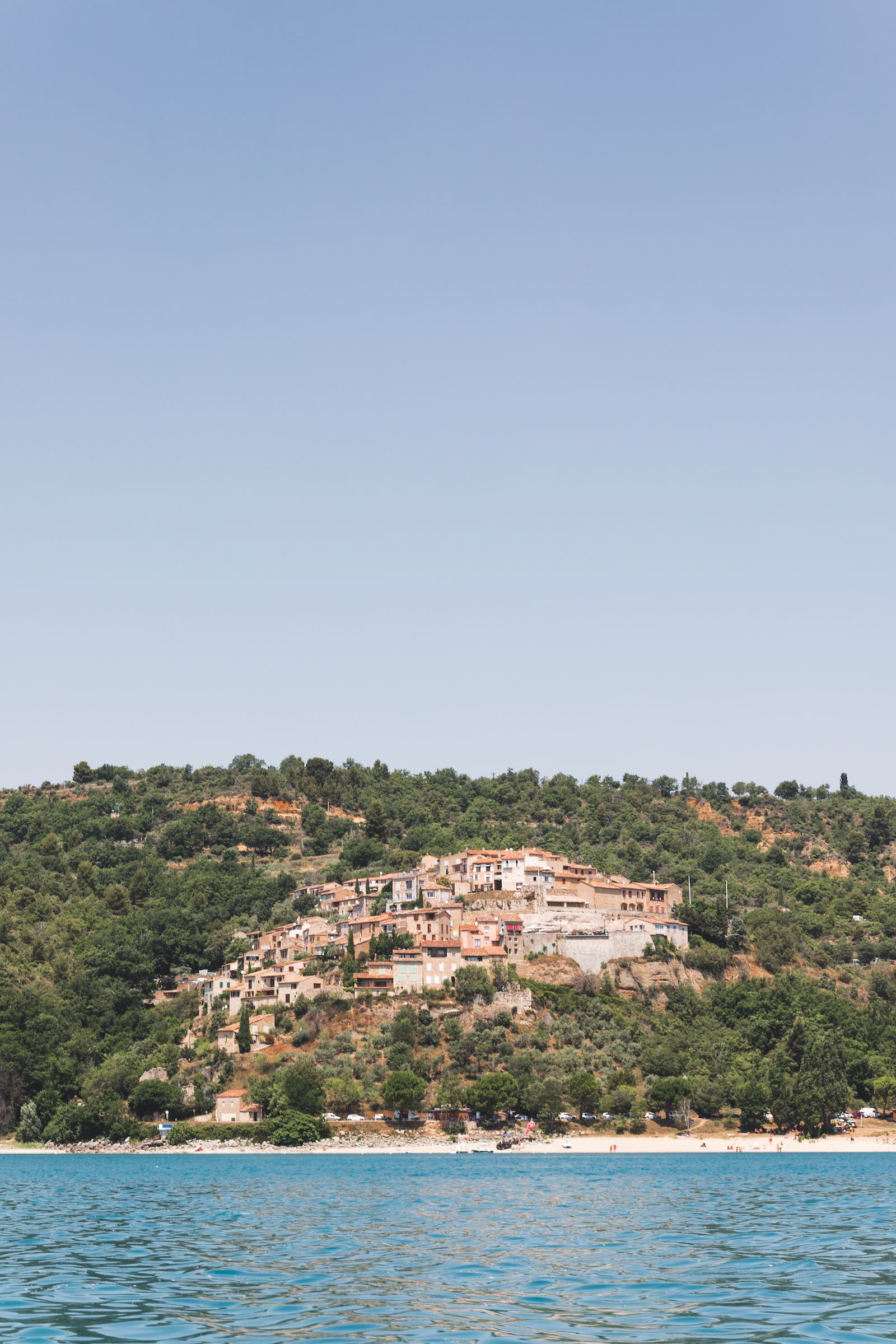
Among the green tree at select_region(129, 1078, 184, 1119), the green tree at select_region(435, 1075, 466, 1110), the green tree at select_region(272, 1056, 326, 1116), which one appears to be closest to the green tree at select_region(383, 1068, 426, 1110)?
the green tree at select_region(435, 1075, 466, 1110)

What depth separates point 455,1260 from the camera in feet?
131

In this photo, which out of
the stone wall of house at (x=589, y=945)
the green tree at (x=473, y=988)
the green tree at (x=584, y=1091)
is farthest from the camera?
the stone wall of house at (x=589, y=945)

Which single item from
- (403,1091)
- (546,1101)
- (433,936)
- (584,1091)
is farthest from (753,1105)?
(433,936)

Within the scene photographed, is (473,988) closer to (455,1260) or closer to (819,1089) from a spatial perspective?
(819,1089)

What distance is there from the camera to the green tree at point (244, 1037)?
116 m

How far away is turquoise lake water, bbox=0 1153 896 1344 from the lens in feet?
97.3

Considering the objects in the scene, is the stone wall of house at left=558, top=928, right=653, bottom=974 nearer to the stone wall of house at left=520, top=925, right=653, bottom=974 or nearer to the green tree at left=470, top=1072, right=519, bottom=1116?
the stone wall of house at left=520, top=925, right=653, bottom=974

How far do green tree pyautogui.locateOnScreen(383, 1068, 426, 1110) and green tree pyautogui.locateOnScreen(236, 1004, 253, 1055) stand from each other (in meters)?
14.8

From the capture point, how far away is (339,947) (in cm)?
13600

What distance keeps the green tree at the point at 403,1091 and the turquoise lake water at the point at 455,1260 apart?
1215 inches

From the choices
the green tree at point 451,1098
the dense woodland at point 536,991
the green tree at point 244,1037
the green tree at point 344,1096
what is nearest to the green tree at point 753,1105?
the dense woodland at point 536,991

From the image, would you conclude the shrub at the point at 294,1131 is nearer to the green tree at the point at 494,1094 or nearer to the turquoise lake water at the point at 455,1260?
the green tree at the point at 494,1094

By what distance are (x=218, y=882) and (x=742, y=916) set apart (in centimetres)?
6527

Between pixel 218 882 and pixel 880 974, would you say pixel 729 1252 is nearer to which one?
pixel 880 974
